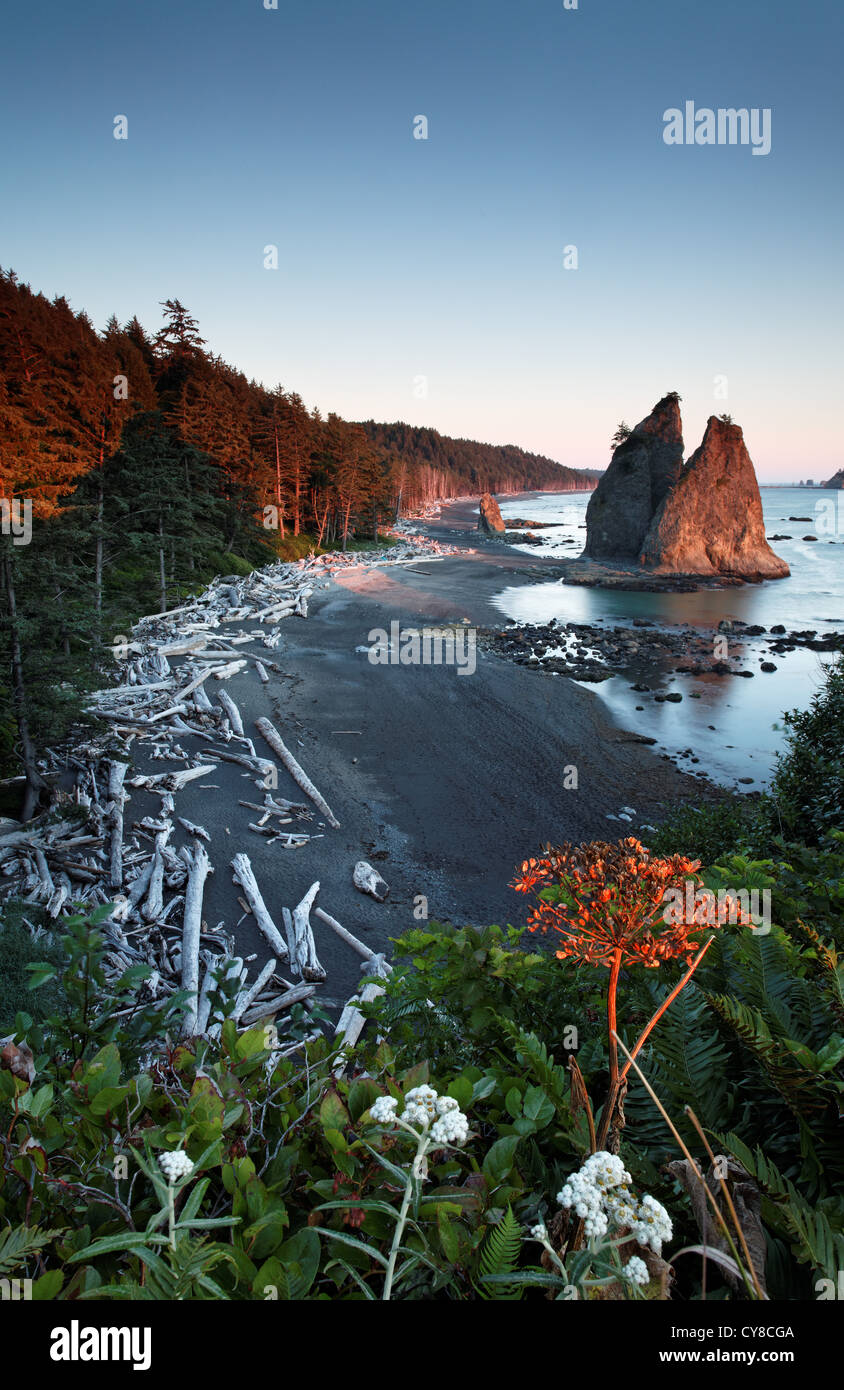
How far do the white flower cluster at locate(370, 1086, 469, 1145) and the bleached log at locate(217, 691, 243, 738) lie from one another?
52.5 feet

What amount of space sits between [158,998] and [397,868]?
4.88 m

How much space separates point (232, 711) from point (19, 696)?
720cm

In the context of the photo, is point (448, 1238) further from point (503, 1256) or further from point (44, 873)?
point (44, 873)

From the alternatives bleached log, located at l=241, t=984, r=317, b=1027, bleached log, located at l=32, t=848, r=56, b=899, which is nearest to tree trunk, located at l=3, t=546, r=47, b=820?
bleached log, located at l=32, t=848, r=56, b=899

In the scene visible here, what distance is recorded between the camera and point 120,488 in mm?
27672

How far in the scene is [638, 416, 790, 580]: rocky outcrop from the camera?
204ft

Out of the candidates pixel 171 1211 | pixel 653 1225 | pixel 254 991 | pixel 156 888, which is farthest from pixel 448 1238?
pixel 156 888

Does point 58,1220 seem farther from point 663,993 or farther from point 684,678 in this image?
point 684,678

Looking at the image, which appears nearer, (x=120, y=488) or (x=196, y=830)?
(x=196, y=830)

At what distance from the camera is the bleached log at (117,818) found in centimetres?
1012

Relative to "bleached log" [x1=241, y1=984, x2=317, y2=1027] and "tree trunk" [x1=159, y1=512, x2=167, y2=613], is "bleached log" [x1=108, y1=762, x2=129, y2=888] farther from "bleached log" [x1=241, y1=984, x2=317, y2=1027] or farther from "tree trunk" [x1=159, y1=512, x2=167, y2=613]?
"tree trunk" [x1=159, y1=512, x2=167, y2=613]

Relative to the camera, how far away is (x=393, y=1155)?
5.10 ft

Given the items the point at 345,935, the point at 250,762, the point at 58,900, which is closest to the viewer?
the point at 58,900

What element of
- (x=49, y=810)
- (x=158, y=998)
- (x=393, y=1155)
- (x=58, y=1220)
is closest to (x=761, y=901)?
(x=393, y=1155)
